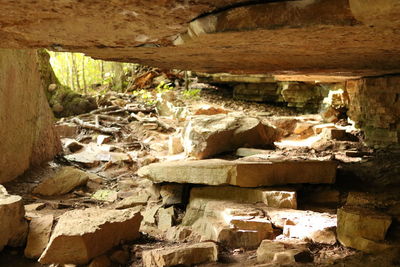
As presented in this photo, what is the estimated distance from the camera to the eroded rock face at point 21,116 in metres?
5.08

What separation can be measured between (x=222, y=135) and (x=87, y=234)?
9.92 ft

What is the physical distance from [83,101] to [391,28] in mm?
10496

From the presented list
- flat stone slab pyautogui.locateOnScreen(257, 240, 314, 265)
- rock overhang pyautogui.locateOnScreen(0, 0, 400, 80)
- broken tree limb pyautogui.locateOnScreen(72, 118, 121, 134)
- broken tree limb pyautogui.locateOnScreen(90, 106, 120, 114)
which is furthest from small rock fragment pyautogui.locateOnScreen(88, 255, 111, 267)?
broken tree limb pyautogui.locateOnScreen(90, 106, 120, 114)

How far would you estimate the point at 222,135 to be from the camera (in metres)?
5.72

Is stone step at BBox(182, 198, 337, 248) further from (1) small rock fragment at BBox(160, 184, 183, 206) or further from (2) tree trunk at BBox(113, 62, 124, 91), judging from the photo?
(2) tree trunk at BBox(113, 62, 124, 91)

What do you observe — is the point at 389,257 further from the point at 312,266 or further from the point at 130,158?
the point at 130,158

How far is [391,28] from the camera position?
6.70 ft

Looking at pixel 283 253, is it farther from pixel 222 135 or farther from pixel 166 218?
pixel 222 135

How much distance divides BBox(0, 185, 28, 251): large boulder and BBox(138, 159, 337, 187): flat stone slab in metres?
1.89

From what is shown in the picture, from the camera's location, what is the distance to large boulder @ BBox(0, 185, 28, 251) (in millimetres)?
3506

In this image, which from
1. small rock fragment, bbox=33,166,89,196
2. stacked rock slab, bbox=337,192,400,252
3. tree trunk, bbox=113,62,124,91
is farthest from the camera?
tree trunk, bbox=113,62,124,91

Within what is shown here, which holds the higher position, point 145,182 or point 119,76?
point 119,76

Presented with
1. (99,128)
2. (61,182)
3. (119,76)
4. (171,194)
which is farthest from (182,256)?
(119,76)

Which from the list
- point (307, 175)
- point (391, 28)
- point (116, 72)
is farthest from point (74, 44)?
point (116, 72)
